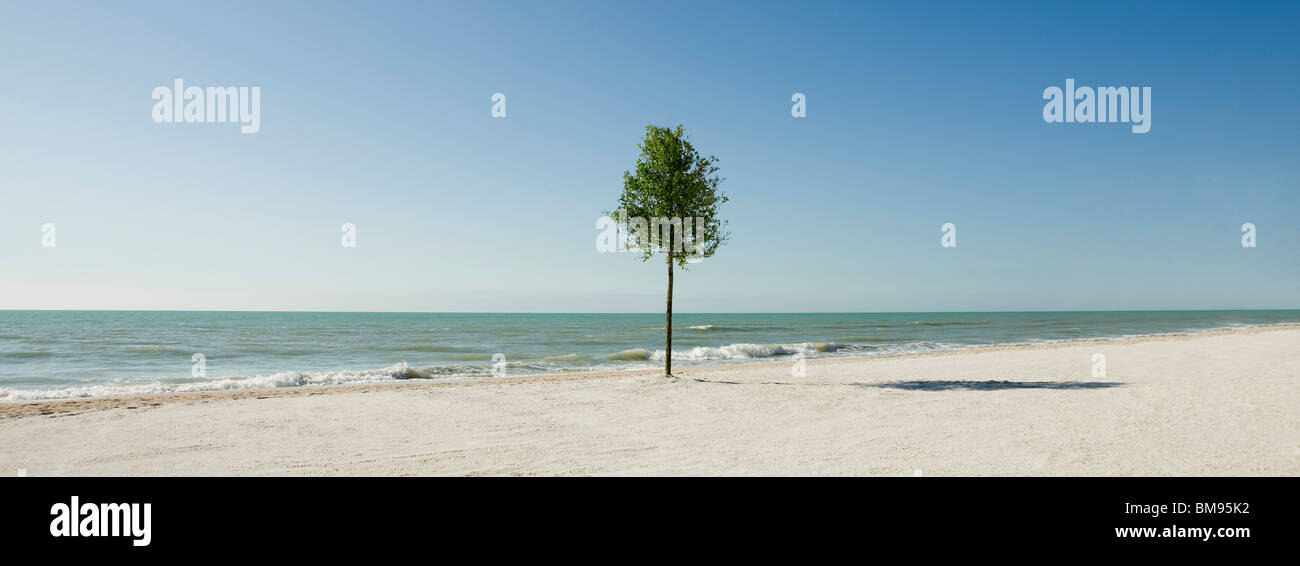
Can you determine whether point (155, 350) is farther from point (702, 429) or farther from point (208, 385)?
point (702, 429)

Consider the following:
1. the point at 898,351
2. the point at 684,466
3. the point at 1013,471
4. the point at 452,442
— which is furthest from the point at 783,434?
the point at 898,351

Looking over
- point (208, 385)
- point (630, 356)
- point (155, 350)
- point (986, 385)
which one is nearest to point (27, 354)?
point (155, 350)

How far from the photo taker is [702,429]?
40.7 ft

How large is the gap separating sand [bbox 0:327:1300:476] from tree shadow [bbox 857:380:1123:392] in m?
0.09

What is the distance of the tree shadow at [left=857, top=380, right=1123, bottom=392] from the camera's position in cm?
1769

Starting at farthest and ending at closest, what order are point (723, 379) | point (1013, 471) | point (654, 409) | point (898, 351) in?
point (898, 351) < point (723, 379) < point (654, 409) < point (1013, 471)

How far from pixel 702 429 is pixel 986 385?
11.1 m

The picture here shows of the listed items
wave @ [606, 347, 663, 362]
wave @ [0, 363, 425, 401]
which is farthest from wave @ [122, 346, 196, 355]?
wave @ [606, 347, 663, 362]

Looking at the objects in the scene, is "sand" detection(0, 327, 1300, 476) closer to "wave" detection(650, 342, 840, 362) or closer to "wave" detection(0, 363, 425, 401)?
"wave" detection(0, 363, 425, 401)

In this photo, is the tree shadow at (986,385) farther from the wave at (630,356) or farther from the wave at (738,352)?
the wave at (630,356)

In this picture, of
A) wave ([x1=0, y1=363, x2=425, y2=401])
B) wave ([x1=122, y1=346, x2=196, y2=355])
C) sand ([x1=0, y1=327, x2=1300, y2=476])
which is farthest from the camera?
wave ([x1=122, y1=346, x2=196, y2=355])
